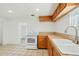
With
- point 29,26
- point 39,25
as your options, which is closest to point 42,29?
point 39,25

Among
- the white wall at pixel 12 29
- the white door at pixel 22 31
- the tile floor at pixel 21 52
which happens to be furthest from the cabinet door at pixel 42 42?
the white door at pixel 22 31

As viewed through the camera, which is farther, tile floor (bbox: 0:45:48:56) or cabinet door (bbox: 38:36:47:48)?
cabinet door (bbox: 38:36:47:48)

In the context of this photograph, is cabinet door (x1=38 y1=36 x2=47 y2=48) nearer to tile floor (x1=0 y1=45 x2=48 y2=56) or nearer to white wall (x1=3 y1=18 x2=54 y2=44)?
tile floor (x1=0 y1=45 x2=48 y2=56)

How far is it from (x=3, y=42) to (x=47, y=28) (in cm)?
272

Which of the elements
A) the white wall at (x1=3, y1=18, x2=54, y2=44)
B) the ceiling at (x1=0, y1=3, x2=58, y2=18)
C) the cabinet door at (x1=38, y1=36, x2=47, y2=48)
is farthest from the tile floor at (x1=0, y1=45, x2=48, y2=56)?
the white wall at (x1=3, y1=18, x2=54, y2=44)

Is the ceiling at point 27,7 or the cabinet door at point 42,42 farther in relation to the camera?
the cabinet door at point 42,42

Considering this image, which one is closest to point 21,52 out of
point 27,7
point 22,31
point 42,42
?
point 42,42

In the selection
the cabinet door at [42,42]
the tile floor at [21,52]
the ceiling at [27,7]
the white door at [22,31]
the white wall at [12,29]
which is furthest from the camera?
the white door at [22,31]

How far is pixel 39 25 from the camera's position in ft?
24.7

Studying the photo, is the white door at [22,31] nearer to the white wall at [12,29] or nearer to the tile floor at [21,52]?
the white wall at [12,29]

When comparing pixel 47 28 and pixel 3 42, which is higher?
pixel 47 28

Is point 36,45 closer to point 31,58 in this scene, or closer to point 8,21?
point 8,21

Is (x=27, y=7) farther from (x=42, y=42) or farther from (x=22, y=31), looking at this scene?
(x=22, y=31)

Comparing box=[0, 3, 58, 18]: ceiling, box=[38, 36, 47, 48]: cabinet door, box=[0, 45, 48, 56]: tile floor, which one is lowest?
box=[0, 45, 48, 56]: tile floor
